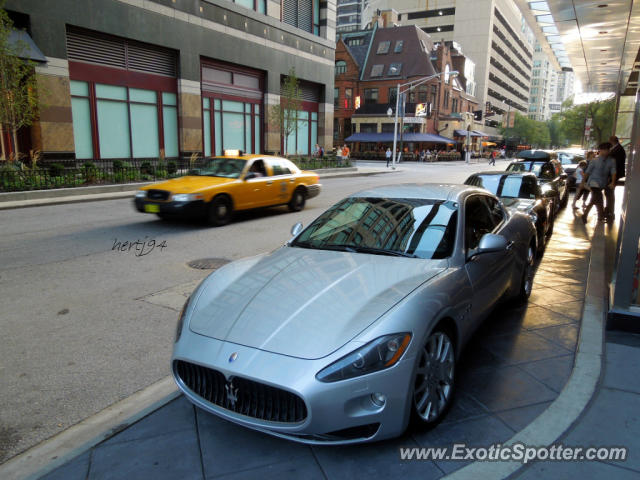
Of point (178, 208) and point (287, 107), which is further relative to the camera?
point (287, 107)

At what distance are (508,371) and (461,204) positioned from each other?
149 cm

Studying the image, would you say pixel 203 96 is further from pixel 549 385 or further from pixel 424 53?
pixel 424 53

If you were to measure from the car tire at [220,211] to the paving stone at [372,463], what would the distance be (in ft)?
27.2

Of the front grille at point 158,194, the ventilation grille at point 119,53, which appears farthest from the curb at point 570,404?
the ventilation grille at point 119,53

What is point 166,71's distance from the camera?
978 inches

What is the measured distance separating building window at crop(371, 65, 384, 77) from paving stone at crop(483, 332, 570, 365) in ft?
211

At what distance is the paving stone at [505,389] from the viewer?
11.4ft

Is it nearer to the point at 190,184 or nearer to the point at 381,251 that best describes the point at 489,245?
the point at 381,251

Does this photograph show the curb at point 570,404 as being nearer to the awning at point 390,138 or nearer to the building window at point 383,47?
the awning at point 390,138

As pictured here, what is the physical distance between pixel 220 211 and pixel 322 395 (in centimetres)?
876

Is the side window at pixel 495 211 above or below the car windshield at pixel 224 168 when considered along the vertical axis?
below

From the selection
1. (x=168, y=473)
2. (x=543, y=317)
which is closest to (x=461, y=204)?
(x=543, y=317)

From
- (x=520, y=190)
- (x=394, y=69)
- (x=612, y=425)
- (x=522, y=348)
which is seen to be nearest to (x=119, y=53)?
(x=520, y=190)

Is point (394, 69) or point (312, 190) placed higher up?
point (394, 69)
